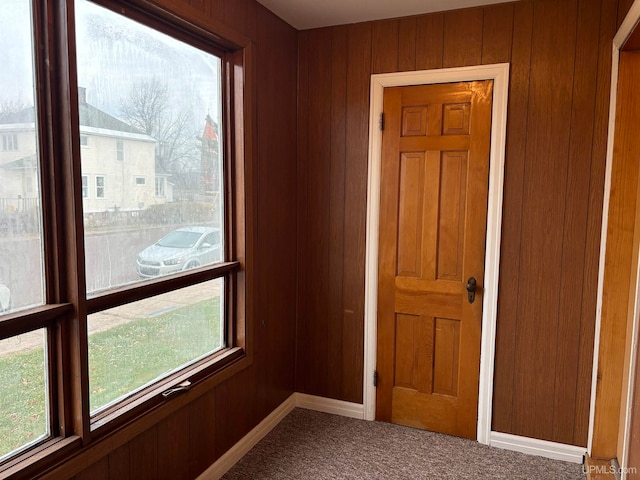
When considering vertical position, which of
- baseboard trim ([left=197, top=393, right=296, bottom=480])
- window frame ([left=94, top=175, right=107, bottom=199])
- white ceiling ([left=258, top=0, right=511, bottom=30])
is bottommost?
baseboard trim ([left=197, top=393, right=296, bottom=480])

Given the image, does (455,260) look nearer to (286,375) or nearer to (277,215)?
(277,215)

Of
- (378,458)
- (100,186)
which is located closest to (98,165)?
(100,186)

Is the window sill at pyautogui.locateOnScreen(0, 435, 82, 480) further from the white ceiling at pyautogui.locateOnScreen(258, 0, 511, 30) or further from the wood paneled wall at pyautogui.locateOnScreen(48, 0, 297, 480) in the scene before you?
the white ceiling at pyautogui.locateOnScreen(258, 0, 511, 30)

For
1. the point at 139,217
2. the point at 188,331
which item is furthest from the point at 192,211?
the point at 188,331

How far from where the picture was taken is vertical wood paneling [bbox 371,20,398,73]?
2.80 metres

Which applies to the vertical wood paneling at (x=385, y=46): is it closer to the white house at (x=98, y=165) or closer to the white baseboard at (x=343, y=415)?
the white house at (x=98, y=165)

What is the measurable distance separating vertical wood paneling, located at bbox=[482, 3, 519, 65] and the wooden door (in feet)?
0.61

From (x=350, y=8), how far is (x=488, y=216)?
1.43m

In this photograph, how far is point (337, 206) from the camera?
9.93 feet

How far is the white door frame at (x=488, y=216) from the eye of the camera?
2.60m

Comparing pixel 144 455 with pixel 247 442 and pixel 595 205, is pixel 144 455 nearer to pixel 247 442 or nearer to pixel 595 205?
pixel 247 442

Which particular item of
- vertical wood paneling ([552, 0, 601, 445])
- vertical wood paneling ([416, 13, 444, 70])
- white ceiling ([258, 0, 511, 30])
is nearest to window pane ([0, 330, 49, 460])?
white ceiling ([258, 0, 511, 30])

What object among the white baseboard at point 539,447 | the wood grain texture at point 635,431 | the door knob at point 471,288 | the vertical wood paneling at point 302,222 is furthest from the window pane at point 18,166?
the white baseboard at point 539,447

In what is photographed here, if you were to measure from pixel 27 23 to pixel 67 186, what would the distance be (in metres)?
0.52
